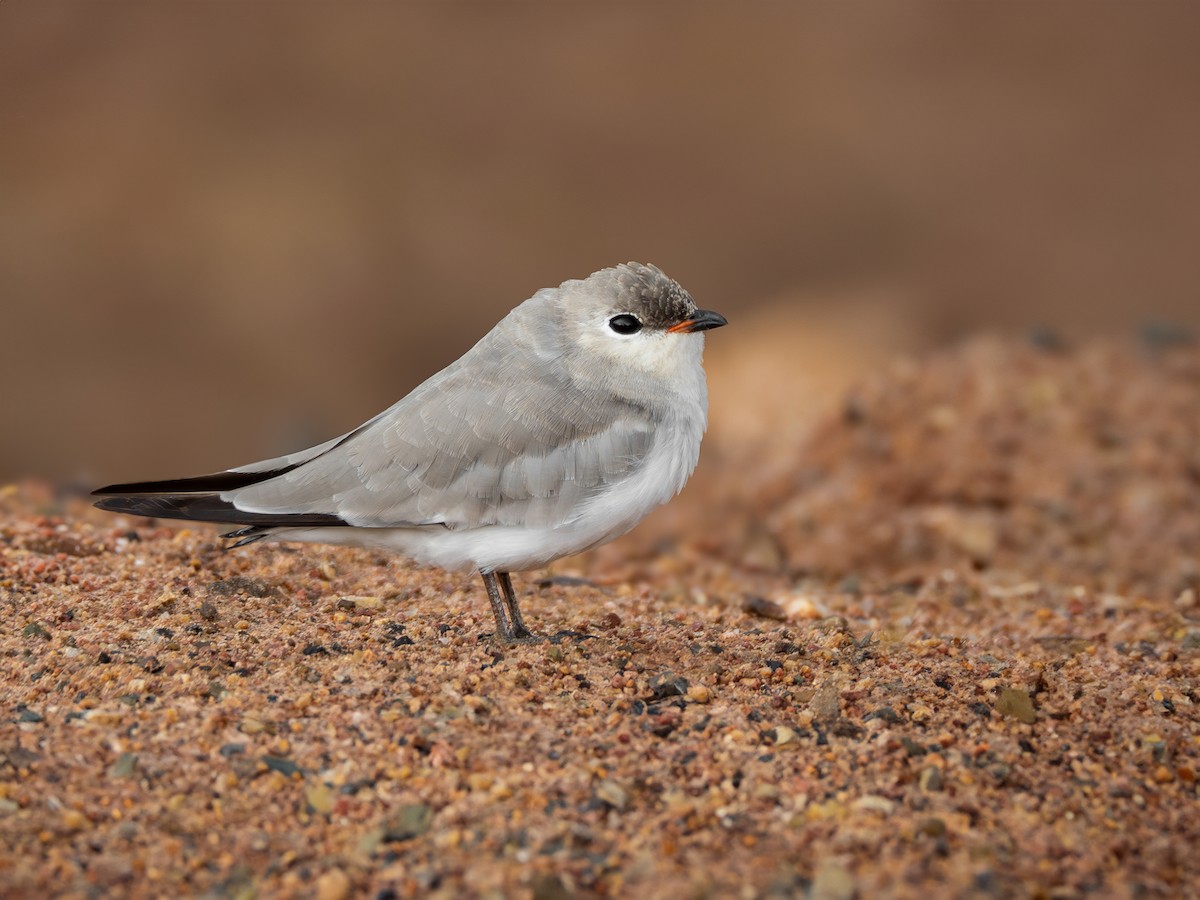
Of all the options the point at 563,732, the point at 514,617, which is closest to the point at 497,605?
the point at 514,617

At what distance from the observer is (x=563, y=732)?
4402mm

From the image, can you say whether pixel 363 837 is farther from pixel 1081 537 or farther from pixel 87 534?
pixel 1081 537

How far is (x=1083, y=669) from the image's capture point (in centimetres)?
529

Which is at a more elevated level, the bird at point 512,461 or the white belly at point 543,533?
the bird at point 512,461

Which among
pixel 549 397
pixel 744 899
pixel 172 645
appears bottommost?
pixel 744 899

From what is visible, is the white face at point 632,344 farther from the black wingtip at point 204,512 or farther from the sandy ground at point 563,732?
the black wingtip at point 204,512

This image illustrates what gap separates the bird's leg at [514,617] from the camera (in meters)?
5.22

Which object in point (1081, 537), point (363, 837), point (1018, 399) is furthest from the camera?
point (1018, 399)

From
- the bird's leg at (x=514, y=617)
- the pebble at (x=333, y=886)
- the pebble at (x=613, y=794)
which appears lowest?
the pebble at (x=333, y=886)

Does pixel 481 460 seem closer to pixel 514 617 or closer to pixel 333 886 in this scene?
pixel 514 617

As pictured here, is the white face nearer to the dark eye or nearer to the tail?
the dark eye

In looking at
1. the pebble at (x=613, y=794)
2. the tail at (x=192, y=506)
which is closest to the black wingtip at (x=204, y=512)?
the tail at (x=192, y=506)

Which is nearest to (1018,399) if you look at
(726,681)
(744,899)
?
(726,681)

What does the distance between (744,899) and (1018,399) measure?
756 centimetres
